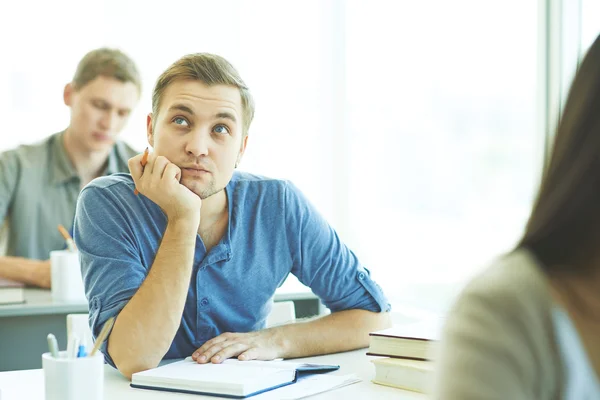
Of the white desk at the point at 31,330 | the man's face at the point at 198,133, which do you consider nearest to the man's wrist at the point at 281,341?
the man's face at the point at 198,133

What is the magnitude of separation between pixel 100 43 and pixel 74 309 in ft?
7.57

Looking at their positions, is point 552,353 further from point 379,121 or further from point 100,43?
point 100,43

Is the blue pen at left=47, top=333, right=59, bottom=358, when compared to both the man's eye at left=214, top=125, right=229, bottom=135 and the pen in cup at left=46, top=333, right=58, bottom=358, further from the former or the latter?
the man's eye at left=214, top=125, right=229, bottom=135

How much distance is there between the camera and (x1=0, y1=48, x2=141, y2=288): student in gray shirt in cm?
324

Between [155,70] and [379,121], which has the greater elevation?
[155,70]

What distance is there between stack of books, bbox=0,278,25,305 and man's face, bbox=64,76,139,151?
728 millimetres

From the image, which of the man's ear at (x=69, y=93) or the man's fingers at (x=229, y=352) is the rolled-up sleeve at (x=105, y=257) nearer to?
the man's fingers at (x=229, y=352)

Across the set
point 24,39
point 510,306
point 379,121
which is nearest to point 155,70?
point 24,39

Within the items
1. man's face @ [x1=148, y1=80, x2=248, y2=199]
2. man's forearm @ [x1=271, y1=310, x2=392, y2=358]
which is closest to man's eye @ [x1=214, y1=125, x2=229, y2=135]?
man's face @ [x1=148, y1=80, x2=248, y2=199]

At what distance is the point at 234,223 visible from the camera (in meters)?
1.88

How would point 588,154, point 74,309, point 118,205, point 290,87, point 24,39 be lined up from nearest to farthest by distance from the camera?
point 588,154 → point 118,205 → point 74,309 → point 24,39 → point 290,87

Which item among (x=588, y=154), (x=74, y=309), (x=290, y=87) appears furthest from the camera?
(x=290, y=87)

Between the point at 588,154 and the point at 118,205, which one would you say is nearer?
the point at 588,154

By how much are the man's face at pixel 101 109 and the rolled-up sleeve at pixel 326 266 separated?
5.04 ft
